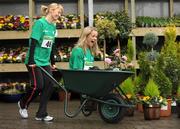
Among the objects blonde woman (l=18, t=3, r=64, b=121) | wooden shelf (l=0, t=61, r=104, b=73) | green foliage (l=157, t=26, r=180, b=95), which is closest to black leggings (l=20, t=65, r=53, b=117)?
blonde woman (l=18, t=3, r=64, b=121)

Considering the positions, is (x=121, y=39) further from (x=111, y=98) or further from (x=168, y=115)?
(x=111, y=98)

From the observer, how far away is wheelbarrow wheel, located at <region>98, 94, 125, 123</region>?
783 cm

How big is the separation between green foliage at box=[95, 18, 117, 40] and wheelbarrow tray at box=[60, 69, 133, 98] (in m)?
3.94

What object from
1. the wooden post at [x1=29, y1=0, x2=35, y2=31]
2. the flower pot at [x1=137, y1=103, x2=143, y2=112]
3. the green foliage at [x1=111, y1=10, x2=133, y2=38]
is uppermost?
the wooden post at [x1=29, y1=0, x2=35, y2=31]

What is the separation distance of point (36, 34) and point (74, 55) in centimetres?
73

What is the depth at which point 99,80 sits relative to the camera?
7684mm

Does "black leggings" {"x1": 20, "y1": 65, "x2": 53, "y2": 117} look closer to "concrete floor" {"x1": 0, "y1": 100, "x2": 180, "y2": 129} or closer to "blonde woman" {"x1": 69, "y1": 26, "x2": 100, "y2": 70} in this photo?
"concrete floor" {"x1": 0, "y1": 100, "x2": 180, "y2": 129}

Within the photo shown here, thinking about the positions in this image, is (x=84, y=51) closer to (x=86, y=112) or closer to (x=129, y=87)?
(x=86, y=112)

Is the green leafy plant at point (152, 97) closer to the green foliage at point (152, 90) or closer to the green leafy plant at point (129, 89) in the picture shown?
the green foliage at point (152, 90)

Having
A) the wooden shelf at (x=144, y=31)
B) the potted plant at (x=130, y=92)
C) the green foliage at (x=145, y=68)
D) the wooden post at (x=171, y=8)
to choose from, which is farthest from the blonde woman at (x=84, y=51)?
the wooden post at (x=171, y=8)

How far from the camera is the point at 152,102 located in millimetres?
8523

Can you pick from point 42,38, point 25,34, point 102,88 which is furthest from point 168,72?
point 25,34

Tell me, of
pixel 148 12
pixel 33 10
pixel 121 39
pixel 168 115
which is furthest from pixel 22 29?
pixel 168 115

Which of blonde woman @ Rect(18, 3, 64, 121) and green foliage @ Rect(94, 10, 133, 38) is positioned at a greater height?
green foliage @ Rect(94, 10, 133, 38)
